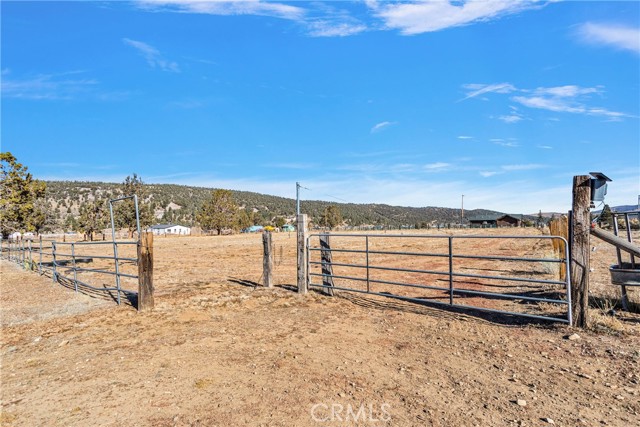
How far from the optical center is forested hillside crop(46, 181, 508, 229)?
314 ft

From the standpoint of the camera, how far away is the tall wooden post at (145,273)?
7.54 metres

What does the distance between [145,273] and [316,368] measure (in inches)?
191

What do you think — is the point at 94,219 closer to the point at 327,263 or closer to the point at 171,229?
the point at 171,229

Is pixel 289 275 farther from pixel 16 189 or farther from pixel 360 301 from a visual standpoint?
pixel 16 189

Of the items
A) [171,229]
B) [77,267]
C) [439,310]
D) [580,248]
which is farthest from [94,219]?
[580,248]

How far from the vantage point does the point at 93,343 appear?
18.4 feet

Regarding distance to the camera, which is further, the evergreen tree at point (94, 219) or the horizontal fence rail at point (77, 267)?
the evergreen tree at point (94, 219)

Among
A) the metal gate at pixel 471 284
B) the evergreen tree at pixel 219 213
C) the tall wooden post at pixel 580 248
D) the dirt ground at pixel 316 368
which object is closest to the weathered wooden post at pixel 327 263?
the metal gate at pixel 471 284

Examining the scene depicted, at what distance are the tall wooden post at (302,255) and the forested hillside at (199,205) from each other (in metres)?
84.5

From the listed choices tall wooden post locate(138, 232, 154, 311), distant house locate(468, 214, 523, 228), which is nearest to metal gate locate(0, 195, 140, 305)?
tall wooden post locate(138, 232, 154, 311)

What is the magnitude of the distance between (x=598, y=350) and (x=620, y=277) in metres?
2.02

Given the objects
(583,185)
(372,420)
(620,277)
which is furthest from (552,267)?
(372,420)

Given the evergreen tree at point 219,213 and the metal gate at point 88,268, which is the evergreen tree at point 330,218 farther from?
the metal gate at point 88,268

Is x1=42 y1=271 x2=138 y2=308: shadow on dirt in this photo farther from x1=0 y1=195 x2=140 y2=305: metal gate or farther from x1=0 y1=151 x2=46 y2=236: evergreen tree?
x1=0 y1=151 x2=46 y2=236: evergreen tree
